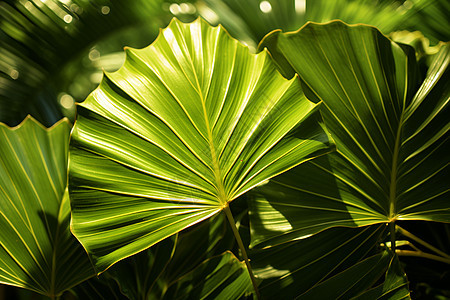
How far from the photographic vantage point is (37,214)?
2.00ft

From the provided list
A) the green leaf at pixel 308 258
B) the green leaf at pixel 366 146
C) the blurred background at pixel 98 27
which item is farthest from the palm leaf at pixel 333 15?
the green leaf at pixel 308 258

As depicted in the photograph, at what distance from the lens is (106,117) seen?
0.50m

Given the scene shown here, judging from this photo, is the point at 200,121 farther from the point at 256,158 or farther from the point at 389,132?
the point at 389,132

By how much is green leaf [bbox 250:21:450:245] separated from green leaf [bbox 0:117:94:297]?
0.31 m

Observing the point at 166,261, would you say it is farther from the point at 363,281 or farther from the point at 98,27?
the point at 98,27

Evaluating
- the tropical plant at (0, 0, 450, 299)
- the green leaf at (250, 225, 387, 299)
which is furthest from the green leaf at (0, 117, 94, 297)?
the green leaf at (250, 225, 387, 299)

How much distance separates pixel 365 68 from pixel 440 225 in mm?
415

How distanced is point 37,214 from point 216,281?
313 mm

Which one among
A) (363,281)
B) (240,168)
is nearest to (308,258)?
(363,281)

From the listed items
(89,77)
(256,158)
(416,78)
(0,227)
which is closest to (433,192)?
(416,78)

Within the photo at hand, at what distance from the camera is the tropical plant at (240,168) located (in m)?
0.51

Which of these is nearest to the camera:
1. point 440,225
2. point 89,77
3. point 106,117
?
point 106,117

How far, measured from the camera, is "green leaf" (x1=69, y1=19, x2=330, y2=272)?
50cm

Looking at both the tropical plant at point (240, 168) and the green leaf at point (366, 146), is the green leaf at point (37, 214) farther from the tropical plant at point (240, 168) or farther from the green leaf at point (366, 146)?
the green leaf at point (366, 146)
